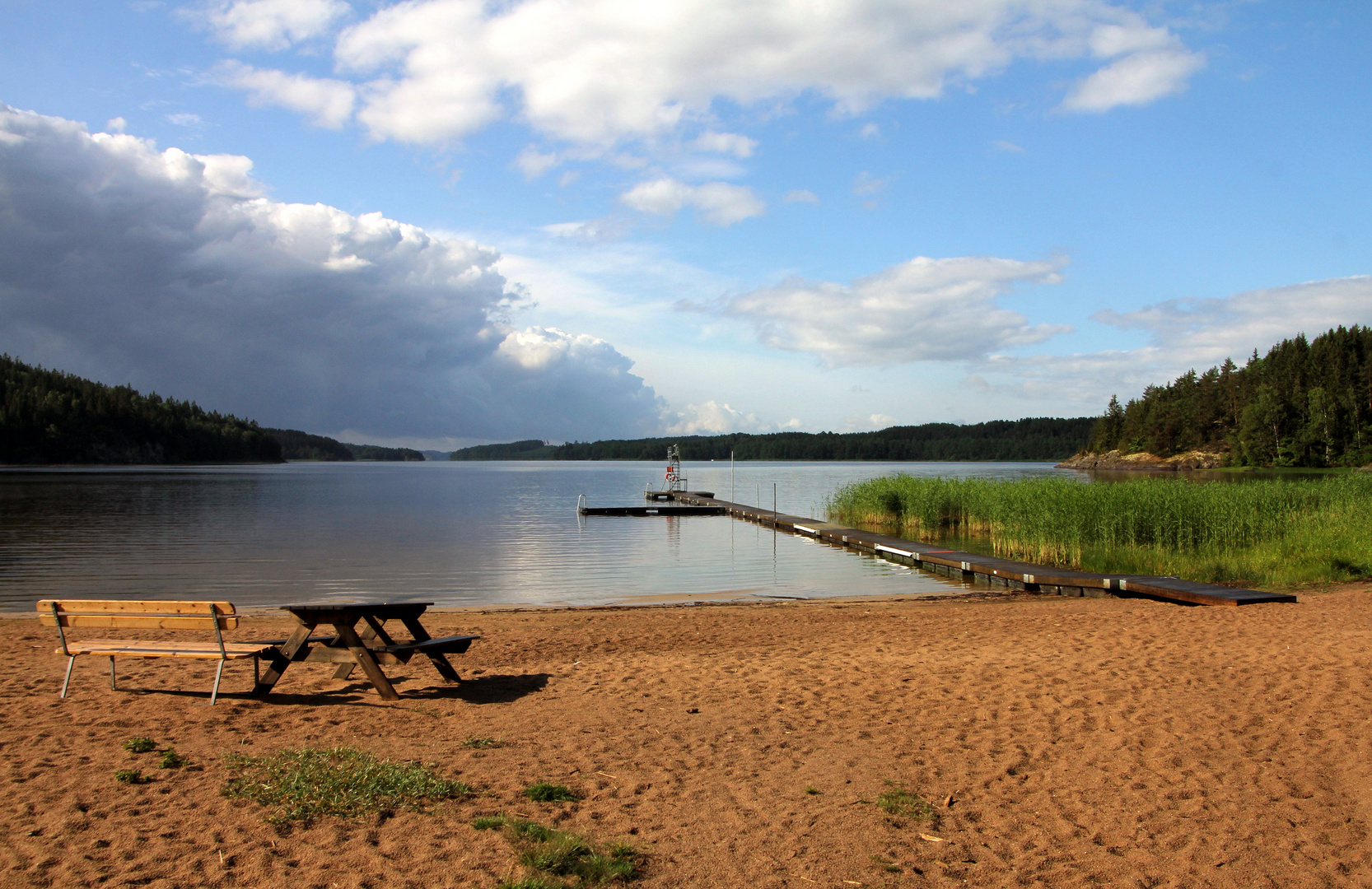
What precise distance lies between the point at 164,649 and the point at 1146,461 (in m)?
109

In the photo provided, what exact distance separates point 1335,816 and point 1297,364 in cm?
9274

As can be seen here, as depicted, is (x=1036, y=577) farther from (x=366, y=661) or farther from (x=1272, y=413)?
(x=1272, y=413)

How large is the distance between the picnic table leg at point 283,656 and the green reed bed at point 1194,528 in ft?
49.1

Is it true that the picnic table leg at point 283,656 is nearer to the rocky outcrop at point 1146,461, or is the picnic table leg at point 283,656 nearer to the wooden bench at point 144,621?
the wooden bench at point 144,621

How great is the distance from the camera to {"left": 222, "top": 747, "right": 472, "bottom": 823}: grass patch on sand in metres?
4.06

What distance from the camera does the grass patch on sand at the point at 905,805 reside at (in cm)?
417

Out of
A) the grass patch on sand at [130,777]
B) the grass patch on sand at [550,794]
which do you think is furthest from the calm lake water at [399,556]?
the grass patch on sand at [550,794]

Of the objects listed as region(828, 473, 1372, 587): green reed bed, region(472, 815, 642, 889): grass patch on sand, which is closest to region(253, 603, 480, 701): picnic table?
region(472, 815, 642, 889): grass patch on sand

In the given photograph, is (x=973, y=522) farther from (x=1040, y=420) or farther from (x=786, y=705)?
(x=1040, y=420)

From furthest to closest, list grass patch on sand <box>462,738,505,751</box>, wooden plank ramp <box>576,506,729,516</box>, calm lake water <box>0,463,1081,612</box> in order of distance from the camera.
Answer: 1. wooden plank ramp <box>576,506,729,516</box>
2. calm lake water <box>0,463,1081,612</box>
3. grass patch on sand <box>462,738,505,751</box>

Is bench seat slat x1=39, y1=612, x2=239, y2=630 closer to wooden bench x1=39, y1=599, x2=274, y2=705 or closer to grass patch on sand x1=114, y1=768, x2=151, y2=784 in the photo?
wooden bench x1=39, y1=599, x2=274, y2=705

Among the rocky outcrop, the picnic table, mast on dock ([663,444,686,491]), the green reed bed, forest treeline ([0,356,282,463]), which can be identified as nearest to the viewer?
the picnic table

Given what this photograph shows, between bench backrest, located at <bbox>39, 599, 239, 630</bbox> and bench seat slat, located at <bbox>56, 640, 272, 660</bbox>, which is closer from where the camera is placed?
bench seat slat, located at <bbox>56, 640, 272, 660</bbox>

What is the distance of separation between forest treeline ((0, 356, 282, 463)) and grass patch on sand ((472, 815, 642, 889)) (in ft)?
401
